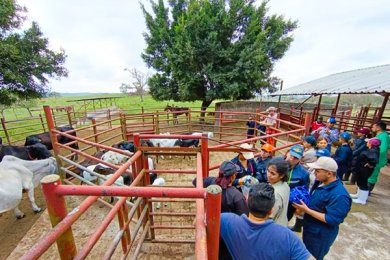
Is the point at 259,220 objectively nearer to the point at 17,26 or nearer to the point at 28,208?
the point at 28,208

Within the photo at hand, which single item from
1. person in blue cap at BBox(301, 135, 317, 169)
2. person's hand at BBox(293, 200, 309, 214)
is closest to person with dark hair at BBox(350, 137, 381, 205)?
person in blue cap at BBox(301, 135, 317, 169)

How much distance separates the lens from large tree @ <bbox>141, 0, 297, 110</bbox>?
9.85m

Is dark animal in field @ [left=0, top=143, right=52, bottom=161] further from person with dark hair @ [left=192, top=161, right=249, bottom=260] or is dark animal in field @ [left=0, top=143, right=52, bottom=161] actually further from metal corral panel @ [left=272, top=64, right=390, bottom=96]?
metal corral panel @ [left=272, top=64, right=390, bottom=96]

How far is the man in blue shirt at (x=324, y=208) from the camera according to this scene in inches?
67.4

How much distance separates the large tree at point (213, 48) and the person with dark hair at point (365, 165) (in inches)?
268

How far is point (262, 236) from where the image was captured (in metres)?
1.18

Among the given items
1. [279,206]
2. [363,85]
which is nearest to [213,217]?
[279,206]

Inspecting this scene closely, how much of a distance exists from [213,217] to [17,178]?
4.32m

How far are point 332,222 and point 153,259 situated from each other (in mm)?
2052

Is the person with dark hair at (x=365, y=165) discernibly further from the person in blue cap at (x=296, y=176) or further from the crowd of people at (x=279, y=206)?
the person in blue cap at (x=296, y=176)

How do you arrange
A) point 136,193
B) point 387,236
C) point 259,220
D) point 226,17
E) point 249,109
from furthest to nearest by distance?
point 249,109 → point 226,17 → point 387,236 → point 259,220 → point 136,193

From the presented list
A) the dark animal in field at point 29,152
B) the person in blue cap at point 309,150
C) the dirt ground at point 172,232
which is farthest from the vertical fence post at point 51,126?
the person in blue cap at point 309,150

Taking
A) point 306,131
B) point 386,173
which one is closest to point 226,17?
point 306,131

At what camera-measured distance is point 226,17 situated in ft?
32.4
